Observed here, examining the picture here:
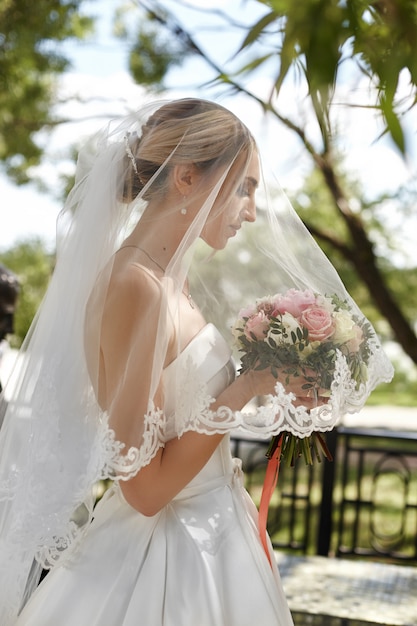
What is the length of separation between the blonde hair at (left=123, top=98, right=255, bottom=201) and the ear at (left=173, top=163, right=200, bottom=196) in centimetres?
1

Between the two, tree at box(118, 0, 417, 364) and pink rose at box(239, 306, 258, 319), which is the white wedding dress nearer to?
pink rose at box(239, 306, 258, 319)

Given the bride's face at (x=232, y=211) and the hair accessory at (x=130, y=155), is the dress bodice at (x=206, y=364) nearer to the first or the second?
the bride's face at (x=232, y=211)

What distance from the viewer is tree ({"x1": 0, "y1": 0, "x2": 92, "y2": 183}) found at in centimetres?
692

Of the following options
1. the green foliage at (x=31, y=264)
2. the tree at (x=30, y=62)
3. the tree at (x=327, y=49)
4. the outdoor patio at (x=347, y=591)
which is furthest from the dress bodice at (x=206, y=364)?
the green foliage at (x=31, y=264)

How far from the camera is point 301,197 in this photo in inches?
406

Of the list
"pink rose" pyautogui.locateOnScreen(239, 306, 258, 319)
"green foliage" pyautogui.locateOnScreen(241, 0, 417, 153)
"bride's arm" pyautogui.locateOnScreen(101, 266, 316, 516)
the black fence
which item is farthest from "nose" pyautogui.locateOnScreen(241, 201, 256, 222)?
the black fence

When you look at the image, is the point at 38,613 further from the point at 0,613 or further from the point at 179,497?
the point at 179,497

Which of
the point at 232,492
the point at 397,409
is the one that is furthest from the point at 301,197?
the point at 232,492

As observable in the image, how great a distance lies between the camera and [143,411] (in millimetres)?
1942

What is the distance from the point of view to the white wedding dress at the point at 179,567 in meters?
2.05

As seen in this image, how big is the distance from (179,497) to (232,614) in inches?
12.6

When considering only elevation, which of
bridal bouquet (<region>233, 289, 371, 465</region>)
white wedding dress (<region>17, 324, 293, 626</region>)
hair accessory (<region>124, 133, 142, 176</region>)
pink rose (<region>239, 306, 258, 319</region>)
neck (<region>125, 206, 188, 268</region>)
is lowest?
white wedding dress (<region>17, 324, 293, 626</region>)

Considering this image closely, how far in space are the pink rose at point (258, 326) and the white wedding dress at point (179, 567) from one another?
10cm

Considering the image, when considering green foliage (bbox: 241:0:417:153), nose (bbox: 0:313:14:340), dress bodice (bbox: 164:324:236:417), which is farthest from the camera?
nose (bbox: 0:313:14:340)
